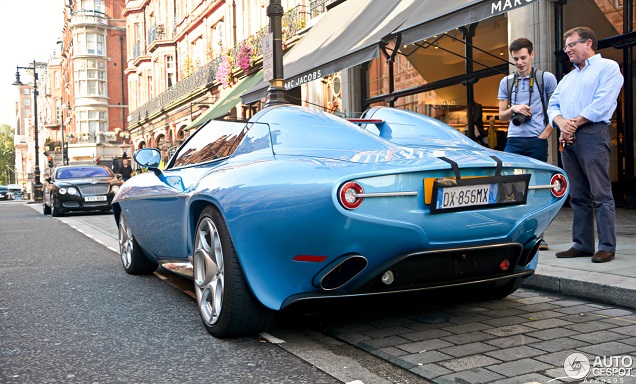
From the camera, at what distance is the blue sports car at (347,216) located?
122 inches

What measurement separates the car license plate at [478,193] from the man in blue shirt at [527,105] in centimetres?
269

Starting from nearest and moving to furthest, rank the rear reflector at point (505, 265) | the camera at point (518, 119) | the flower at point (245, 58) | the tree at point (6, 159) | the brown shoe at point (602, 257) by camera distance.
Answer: the rear reflector at point (505, 265)
the brown shoe at point (602, 257)
the camera at point (518, 119)
the flower at point (245, 58)
the tree at point (6, 159)

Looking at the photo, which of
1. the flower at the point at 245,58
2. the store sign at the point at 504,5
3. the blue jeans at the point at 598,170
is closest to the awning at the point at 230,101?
the flower at the point at 245,58

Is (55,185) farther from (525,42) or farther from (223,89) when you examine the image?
(525,42)

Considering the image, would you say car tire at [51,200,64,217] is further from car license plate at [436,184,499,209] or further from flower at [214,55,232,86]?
car license plate at [436,184,499,209]

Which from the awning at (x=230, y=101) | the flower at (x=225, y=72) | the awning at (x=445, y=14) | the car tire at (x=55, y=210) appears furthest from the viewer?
the flower at (x=225, y=72)

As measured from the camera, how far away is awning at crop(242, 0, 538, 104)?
8.24 m

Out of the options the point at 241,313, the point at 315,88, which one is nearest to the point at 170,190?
the point at 241,313

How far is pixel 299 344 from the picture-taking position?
136 inches

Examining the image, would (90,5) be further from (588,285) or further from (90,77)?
(588,285)

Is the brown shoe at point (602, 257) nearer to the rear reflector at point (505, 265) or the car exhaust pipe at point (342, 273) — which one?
the rear reflector at point (505, 265)

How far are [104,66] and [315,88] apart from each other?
169 feet

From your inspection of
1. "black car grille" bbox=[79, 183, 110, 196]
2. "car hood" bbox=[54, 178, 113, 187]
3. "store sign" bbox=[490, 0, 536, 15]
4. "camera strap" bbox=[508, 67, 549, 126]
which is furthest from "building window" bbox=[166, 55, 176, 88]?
"camera strap" bbox=[508, 67, 549, 126]

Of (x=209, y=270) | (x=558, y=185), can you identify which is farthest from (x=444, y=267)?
(x=209, y=270)
